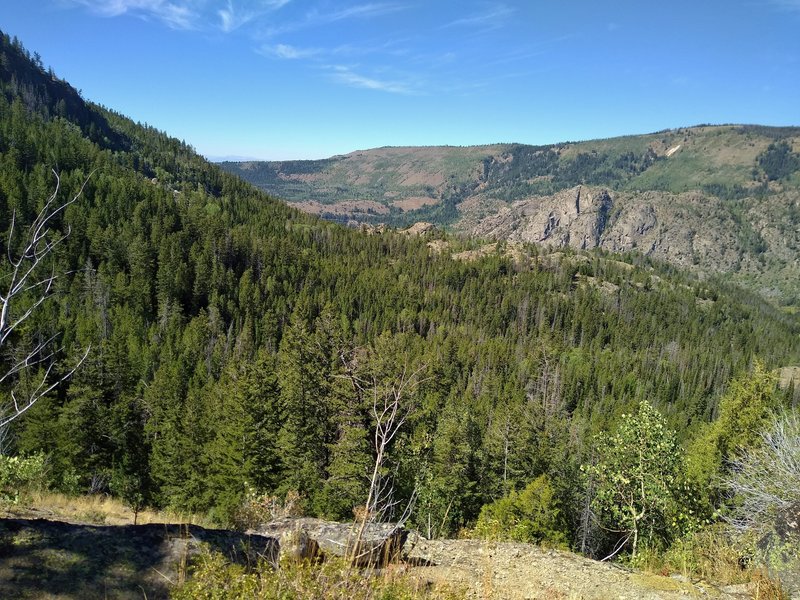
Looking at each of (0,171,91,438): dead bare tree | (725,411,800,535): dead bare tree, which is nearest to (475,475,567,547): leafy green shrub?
(725,411,800,535): dead bare tree

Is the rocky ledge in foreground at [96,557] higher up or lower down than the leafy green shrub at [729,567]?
higher up

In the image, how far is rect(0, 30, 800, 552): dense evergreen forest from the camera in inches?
1091

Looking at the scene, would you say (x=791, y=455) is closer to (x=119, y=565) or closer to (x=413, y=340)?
(x=119, y=565)

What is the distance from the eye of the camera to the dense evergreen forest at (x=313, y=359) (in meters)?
27.7

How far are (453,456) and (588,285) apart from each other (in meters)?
185

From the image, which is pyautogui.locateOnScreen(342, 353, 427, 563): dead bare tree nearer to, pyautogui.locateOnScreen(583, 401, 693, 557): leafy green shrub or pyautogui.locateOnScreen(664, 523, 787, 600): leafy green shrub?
pyautogui.locateOnScreen(664, 523, 787, 600): leafy green shrub

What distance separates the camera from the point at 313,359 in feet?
97.5

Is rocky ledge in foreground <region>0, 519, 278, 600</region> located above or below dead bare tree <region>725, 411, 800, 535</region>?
above

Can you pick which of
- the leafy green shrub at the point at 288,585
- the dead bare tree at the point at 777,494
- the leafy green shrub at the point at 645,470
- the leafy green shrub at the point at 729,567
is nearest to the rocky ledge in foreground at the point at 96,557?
the leafy green shrub at the point at 288,585

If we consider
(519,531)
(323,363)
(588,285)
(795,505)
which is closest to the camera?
(795,505)

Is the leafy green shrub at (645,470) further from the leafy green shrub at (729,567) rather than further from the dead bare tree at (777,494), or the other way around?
the dead bare tree at (777,494)

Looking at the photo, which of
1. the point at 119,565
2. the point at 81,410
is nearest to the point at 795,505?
the point at 119,565

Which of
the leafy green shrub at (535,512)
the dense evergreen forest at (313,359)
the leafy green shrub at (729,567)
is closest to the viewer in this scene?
the leafy green shrub at (729,567)

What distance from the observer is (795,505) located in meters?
13.1
